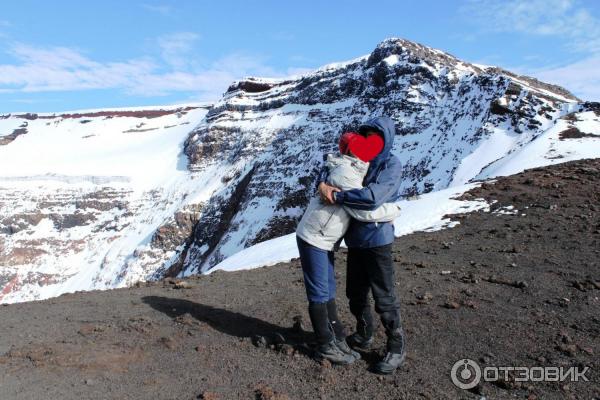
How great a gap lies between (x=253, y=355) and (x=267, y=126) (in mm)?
69215

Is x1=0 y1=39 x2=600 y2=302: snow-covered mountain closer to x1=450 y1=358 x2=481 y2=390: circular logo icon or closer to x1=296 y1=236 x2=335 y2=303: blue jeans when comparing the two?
→ x1=450 y1=358 x2=481 y2=390: circular logo icon

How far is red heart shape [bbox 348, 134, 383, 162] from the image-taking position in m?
4.91

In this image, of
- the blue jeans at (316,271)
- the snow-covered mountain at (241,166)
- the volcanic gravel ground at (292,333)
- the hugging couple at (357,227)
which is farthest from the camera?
the snow-covered mountain at (241,166)

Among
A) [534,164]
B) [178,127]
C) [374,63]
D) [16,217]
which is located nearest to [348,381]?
[534,164]

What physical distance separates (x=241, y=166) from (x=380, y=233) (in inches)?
2564

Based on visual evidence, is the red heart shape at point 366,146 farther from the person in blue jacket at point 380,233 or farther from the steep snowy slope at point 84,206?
the steep snowy slope at point 84,206

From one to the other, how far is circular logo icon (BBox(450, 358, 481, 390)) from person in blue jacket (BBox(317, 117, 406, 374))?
1.72ft

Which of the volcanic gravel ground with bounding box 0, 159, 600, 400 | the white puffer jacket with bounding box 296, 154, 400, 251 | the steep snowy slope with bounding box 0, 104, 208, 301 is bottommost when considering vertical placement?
the steep snowy slope with bounding box 0, 104, 208, 301

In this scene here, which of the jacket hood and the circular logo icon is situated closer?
the circular logo icon

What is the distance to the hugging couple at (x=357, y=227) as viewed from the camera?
4.86 m

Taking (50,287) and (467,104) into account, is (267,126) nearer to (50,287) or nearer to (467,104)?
(467,104)

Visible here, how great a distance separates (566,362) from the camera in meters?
4.77

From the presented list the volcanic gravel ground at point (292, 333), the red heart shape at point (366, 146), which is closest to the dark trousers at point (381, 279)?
the volcanic gravel ground at point (292, 333)

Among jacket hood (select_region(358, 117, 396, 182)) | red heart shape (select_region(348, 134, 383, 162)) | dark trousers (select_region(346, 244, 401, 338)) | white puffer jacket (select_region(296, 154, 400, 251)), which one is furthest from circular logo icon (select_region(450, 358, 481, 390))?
red heart shape (select_region(348, 134, 383, 162))
